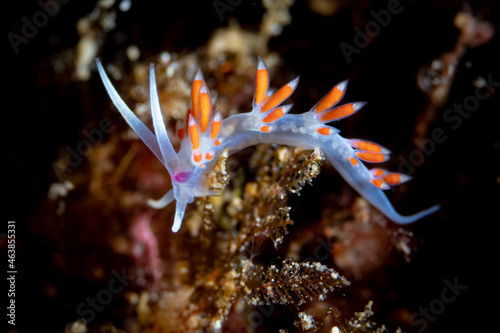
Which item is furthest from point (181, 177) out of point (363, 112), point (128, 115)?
point (363, 112)

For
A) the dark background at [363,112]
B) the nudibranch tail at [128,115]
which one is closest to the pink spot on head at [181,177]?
the nudibranch tail at [128,115]

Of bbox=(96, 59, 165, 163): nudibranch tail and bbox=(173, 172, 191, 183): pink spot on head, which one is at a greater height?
bbox=(96, 59, 165, 163): nudibranch tail

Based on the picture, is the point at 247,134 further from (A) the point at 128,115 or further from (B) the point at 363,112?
(B) the point at 363,112

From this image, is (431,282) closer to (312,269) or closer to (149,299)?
(312,269)

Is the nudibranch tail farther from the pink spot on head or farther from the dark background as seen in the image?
the dark background

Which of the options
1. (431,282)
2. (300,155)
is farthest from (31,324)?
(431,282)

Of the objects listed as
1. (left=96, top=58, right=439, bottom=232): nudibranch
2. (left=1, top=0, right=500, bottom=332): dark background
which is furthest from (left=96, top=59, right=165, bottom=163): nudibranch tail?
(left=1, top=0, right=500, bottom=332): dark background

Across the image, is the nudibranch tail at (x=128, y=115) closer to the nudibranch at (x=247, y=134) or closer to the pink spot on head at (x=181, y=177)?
the nudibranch at (x=247, y=134)
